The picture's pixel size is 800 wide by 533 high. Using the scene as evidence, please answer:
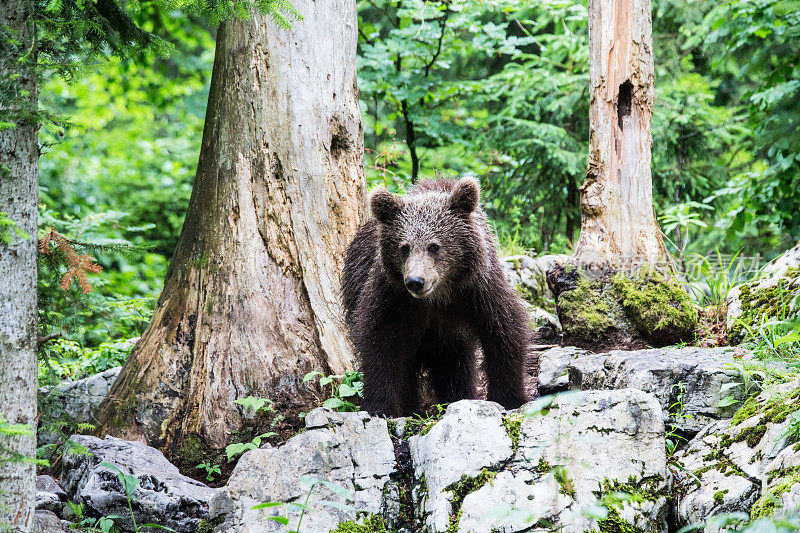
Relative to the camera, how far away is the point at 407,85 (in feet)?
31.5

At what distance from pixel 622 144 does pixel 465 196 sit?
206 centimetres

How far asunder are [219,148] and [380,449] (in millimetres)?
2959

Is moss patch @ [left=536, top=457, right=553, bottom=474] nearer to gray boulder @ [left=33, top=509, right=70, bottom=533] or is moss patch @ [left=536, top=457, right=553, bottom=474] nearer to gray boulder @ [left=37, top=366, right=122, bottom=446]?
gray boulder @ [left=33, top=509, right=70, bottom=533]

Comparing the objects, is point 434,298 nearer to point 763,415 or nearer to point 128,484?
point 763,415

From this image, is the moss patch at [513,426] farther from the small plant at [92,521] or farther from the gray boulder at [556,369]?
the small plant at [92,521]

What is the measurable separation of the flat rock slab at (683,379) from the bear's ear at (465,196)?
1.53m

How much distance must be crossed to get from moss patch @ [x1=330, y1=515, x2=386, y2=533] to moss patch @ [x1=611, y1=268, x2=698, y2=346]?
3.34 metres

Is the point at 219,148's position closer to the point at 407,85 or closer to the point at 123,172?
the point at 407,85

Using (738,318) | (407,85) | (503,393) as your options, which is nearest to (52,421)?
(503,393)

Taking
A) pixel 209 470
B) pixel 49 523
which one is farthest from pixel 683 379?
pixel 49 523

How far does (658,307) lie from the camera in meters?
5.69

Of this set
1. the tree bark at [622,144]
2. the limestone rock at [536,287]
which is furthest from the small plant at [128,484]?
the tree bark at [622,144]

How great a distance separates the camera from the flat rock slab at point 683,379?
4.13 m

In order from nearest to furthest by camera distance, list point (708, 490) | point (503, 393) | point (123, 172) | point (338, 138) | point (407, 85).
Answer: point (708, 490) → point (503, 393) → point (338, 138) → point (407, 85) → point (123, 172)
